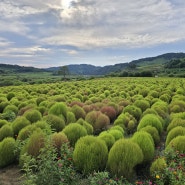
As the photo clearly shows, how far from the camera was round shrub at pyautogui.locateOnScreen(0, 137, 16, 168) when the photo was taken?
298 inches

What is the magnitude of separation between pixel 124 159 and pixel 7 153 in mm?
3881

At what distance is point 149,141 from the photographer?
7.44 metres

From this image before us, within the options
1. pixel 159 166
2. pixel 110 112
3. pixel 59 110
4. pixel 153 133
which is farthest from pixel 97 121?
pixel 159 166

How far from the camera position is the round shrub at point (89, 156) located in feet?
20.9

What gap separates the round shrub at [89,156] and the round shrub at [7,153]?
8.05ft

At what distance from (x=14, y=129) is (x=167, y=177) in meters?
6.79

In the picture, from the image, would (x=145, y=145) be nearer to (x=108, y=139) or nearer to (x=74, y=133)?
(x=108, y=139)

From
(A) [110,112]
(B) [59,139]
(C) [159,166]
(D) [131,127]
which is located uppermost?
(B) [59,139]

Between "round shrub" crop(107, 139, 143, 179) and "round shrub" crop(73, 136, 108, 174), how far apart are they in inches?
11.2

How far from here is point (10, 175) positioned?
6.95 meters

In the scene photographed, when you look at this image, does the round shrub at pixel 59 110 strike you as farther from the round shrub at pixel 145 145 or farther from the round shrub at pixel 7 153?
the round shrub at pixel 145 145

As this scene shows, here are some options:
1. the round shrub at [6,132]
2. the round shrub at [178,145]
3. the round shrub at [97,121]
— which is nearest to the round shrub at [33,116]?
the round shrub at [6,132]

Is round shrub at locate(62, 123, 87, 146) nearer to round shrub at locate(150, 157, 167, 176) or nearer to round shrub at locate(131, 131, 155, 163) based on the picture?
round shrub at locate(131, 131, 155, 163)

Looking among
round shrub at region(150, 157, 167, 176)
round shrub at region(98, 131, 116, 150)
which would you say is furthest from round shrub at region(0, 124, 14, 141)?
round shrub at region(150, 157, 167, 176)
